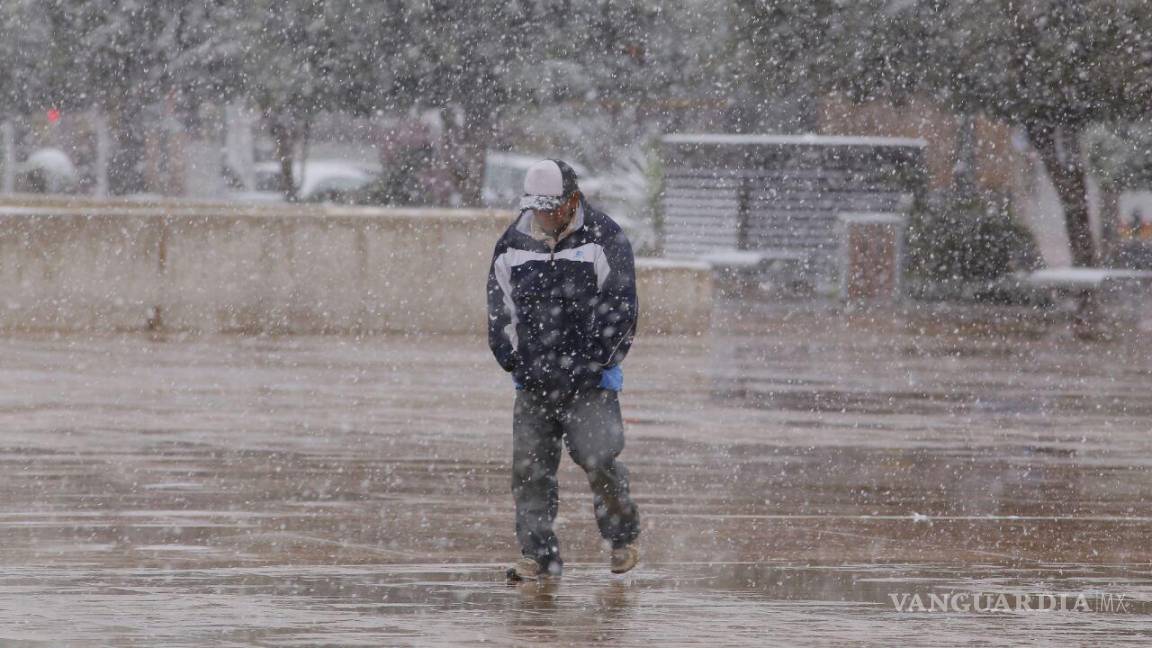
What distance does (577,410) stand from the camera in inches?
297

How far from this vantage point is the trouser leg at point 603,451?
296 inches

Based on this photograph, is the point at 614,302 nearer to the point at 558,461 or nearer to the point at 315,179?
the point at 558,461

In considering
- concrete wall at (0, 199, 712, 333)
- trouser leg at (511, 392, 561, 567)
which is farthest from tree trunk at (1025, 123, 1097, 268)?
trouser leg at (511, 392, 561, 567)

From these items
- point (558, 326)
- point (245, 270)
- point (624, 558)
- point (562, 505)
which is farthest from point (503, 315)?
point (245, 270)

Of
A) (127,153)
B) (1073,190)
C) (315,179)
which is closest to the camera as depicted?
(1073,190)

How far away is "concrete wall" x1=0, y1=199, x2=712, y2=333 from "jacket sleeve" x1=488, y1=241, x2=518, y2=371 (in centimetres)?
1150

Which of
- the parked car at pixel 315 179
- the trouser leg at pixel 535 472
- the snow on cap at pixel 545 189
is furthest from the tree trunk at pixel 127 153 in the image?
the snow on cap at pixel 545 189

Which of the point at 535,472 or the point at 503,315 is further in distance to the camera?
the point at 535,472

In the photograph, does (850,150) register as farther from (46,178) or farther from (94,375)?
(46,178)

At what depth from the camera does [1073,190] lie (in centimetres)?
2869

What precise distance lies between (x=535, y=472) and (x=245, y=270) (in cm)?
1166

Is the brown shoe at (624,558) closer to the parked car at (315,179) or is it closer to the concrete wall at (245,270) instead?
the concrete wall at (245,270)

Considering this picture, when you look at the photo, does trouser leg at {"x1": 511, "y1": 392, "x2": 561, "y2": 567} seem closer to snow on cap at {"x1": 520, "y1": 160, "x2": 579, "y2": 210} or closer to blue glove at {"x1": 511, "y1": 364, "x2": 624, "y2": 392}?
blue glove at {"x1": 511, "y1": 364, "x2": 624, "y2": 392}

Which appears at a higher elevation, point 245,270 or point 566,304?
point 566,304
